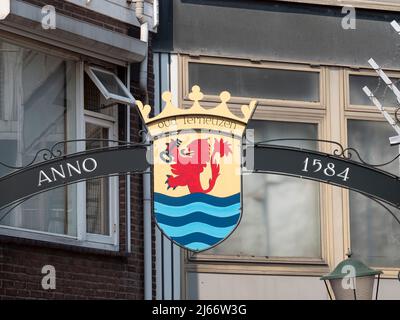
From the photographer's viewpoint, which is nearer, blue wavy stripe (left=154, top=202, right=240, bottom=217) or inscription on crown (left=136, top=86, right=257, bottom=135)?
inscription on crown (left=136, top=86, right=257, bottom=135)

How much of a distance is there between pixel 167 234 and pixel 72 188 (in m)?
2.24

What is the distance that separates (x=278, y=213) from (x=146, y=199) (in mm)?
1534

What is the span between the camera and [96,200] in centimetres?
1434

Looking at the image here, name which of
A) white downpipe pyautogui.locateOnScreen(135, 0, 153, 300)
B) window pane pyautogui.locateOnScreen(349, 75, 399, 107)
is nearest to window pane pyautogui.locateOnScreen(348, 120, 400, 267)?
window pane pyautogui.locateOnScreen(349, 75, 399, 107)

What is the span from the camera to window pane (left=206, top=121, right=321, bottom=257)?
14.8 meters

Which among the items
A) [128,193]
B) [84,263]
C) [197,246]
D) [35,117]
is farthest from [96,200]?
[197,246]

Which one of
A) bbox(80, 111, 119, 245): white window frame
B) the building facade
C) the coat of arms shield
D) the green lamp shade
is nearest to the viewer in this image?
the coat of arms shield

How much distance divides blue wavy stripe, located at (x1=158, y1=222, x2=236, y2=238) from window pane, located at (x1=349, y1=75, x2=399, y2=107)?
3777mm

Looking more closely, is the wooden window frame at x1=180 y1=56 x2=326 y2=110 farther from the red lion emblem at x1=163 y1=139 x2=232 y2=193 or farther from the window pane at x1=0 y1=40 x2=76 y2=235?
the red lion emblem at x1=163 y1=139 x2=232 y2=193

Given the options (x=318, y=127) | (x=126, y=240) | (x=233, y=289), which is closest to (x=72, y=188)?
(x=126, y=240)

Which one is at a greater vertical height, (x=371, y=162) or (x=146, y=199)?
(x=371, y=162)
